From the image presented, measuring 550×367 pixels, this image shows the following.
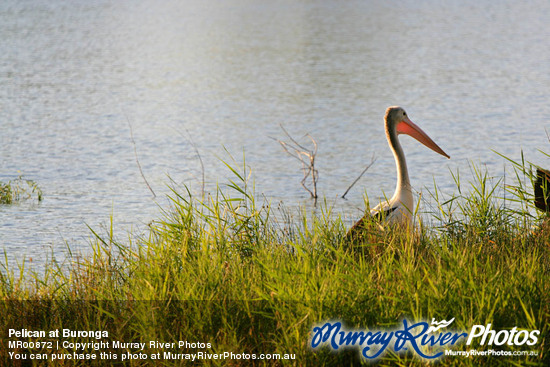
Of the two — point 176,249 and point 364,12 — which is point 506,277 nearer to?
point 176,249

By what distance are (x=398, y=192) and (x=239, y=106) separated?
12.7 meters

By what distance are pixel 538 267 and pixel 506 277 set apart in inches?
12.4

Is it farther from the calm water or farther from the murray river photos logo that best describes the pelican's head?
the murray river photos logo

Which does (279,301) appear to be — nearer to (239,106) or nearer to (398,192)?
(398,192)

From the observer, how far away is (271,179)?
12062 millimetres

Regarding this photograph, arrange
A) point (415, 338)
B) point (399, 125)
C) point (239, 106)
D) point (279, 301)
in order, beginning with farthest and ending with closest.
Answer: point (239, 106), point (399, 125), point (279, 301), point (415, 338)

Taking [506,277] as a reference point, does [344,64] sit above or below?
above

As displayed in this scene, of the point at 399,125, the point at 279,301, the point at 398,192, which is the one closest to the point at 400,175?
the point at 398,192

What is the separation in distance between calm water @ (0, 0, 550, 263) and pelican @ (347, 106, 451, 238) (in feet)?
2.68

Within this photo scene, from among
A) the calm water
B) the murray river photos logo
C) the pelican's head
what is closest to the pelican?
the pelican's head

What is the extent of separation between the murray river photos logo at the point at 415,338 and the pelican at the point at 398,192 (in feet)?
5.91

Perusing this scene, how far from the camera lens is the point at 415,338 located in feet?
14.0

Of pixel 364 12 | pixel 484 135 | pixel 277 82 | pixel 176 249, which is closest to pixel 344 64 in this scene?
pixel 277 82

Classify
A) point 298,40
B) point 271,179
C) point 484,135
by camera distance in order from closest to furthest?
point 271,179
point 484,135
point 298,40
